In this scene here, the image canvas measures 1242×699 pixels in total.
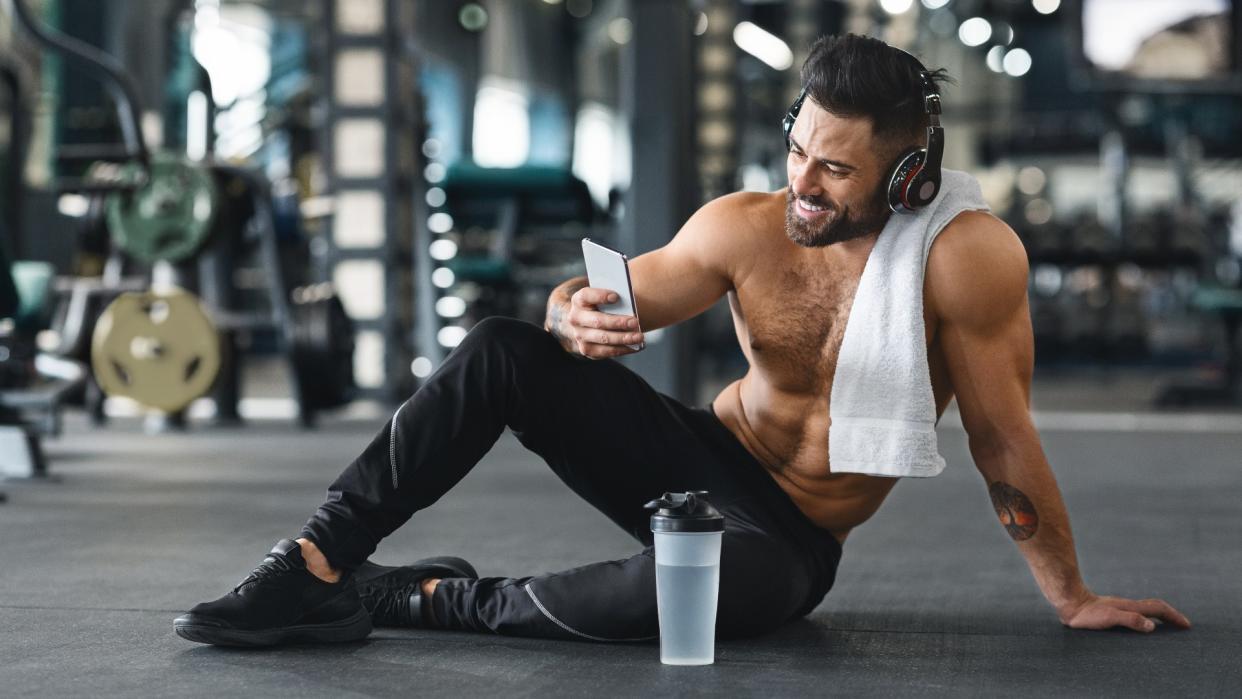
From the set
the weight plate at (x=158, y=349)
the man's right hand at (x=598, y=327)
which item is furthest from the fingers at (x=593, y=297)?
the weight plate at (x=158, y=349)

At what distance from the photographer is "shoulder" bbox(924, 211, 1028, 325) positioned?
165 cm

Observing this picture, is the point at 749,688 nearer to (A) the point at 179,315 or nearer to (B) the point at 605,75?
(A) the point at 179,315

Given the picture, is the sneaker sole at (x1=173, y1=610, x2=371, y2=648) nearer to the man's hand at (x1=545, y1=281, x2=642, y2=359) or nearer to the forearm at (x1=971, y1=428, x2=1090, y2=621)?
the man's hand at (x1=545, y1=281, x2=642, y2=359)

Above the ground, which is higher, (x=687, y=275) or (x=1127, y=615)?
(x=687, y=275)

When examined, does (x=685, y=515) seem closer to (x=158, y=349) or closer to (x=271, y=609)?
(x=271, y=609)

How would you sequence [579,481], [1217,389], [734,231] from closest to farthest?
[734,231] < [579,481] < [1217,389]

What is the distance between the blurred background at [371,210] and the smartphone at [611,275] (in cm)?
67

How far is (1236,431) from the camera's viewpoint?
596cm

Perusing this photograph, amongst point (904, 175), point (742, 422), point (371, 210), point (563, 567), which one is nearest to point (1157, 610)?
point (742, 422)

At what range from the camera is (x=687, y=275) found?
5.73ft

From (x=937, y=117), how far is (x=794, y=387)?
0.37 m

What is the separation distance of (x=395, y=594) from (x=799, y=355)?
609 mm

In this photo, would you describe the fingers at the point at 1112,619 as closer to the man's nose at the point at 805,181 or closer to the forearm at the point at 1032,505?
the forearm at the point at 1032,505

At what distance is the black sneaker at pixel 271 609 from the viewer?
1614 millimetres
